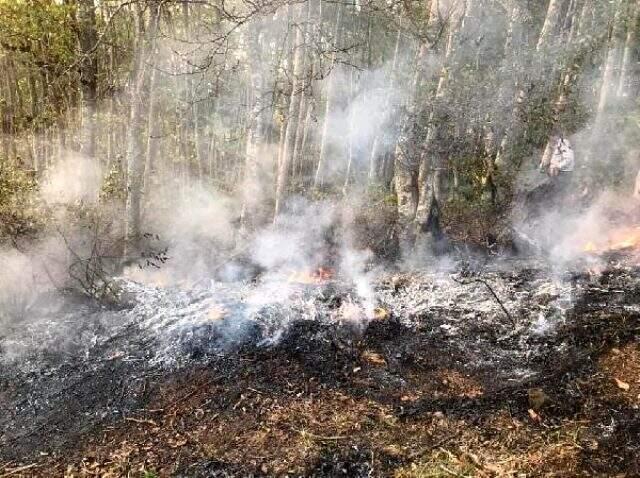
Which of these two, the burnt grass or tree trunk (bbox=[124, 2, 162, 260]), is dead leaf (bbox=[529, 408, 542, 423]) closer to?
the burnt grass

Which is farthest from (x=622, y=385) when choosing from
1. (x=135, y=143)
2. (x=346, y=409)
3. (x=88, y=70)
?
(x=88, y=70)

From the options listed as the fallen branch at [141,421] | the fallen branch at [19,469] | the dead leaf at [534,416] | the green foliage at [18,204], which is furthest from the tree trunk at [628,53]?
the fallen branch at [19,469]

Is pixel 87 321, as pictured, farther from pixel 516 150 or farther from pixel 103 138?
pixel 103 138

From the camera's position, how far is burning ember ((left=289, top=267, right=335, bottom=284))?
7624mm

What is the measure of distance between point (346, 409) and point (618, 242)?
606 cm

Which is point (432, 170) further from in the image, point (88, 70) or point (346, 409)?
point (88, 70)

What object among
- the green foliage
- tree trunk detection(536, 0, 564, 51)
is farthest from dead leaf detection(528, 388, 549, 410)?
tree trunk detection(536, 0, 564, 51)

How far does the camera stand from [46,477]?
3930 millimetres

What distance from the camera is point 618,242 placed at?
317 inches

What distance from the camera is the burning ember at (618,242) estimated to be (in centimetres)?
778

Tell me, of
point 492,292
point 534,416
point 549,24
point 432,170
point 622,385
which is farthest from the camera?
point 549,24

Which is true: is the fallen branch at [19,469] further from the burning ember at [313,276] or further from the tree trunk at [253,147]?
the tree trunk at [253,147]

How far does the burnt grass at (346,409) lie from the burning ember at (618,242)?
2.31 m

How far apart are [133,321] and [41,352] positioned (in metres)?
1.08
